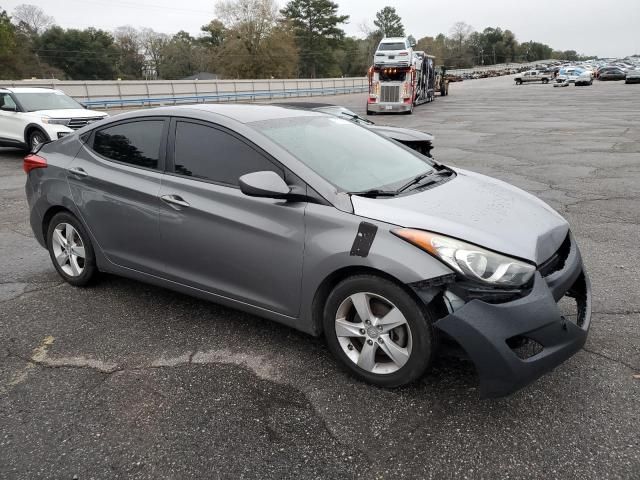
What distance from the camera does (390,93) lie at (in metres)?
24.0

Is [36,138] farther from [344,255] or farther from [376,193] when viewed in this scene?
[344,255]

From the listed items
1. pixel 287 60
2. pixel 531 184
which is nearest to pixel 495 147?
pixel 531 184

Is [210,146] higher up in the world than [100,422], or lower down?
higher up

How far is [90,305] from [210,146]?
170 centimetres

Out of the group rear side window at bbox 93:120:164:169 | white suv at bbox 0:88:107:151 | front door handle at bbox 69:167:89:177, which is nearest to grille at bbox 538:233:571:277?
rear side window at bbox 93:120:164:169

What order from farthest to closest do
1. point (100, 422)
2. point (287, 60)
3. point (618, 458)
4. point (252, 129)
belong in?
1. point (287, 60)
2. point (252, 129)
3. point (100, 422)
4. point (618, 458)

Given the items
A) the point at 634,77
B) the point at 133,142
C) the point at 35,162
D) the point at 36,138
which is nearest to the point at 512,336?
the point at 133,142

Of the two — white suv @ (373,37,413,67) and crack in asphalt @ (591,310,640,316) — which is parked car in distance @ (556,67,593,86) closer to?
white suv @ (373,37,413,67)

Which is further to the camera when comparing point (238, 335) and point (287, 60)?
point (287, 60)

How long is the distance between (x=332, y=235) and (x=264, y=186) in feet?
1.56

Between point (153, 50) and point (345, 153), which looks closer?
point (345, 153)

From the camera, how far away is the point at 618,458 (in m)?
2.31

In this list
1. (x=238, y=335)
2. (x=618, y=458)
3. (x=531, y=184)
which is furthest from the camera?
(x=531, y=184)

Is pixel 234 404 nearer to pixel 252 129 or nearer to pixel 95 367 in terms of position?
pixel 95 367
